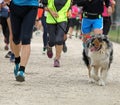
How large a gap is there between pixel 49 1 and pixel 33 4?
339 centimetres

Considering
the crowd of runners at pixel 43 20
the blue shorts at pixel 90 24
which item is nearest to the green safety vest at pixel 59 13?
the crowd of runners at pixel 43 20

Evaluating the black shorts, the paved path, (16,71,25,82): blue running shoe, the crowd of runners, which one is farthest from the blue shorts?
(16,71,25,82): blue running shoe

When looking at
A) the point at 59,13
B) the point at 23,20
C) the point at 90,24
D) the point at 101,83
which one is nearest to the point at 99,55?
the point at 101,83

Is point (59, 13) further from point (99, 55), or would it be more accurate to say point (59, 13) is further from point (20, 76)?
point (20, 76)

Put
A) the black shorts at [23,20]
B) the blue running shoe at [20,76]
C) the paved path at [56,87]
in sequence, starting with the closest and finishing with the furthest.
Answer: the paved path at [56,87]
the blue running shoe at [20,76]
the black shorts at [23,20]

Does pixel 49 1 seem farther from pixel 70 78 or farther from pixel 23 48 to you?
pixel 23 48

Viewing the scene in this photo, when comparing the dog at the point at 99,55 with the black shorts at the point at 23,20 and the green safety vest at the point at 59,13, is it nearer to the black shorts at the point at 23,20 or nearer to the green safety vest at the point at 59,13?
the black shorts at the point at 23,20

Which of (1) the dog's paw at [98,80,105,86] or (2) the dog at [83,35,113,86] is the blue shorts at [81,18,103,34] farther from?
(1) the dog's paw at [98,80,105,86]

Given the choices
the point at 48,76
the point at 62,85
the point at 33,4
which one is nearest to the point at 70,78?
the point at 48,76

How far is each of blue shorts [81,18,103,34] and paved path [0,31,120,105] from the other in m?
0.92

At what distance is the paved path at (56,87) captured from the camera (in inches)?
341

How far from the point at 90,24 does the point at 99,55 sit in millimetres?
1689

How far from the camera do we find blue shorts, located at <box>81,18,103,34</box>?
39.4ft

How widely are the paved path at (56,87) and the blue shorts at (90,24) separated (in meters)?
0.92
